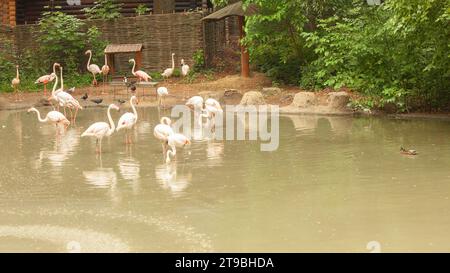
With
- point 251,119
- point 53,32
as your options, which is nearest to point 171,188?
point 251,119

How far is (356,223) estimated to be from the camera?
8.00 meters

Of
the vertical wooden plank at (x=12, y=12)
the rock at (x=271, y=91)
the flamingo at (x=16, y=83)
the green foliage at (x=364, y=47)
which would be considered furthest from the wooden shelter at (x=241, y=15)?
the vertical wooden plank at (x=12, y=12)

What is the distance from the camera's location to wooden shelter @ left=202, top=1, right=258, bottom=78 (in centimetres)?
2125

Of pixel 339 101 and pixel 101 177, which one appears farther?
pixel 339 101

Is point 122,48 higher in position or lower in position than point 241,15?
lower

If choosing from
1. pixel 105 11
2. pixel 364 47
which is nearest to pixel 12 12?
pixel 105 11

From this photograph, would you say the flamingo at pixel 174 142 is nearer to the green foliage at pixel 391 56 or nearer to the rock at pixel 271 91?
the green foliage at pixel 391 56

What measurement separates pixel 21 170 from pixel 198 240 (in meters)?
4.55

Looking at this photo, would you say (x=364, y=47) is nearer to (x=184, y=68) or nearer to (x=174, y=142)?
(x=174, y=142)

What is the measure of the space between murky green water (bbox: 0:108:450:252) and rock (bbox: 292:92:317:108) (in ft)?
11.7

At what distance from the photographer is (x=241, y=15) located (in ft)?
71.1

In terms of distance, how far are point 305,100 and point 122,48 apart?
7.28 m

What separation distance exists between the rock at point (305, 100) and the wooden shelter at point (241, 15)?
399 cm

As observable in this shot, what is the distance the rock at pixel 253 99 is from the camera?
1847 cm
